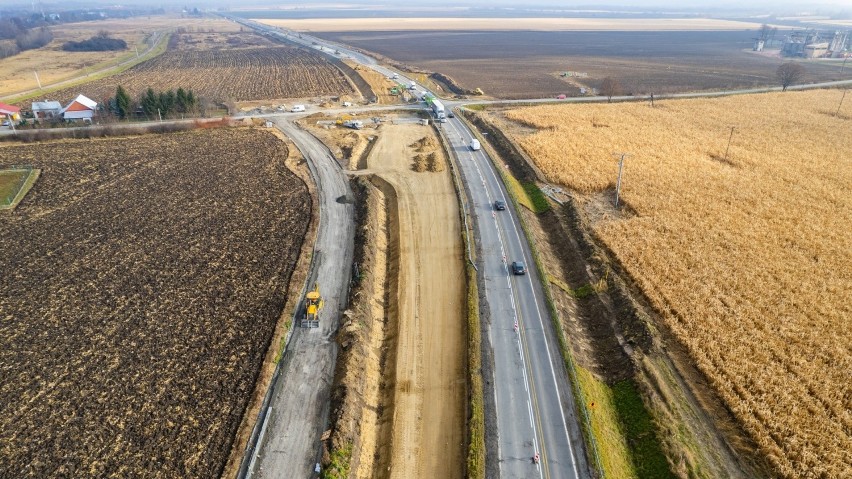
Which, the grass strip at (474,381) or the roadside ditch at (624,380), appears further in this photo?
the roadside ditch at (624,380)

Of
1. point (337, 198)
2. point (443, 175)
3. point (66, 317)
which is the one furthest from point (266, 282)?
point (443, 175)

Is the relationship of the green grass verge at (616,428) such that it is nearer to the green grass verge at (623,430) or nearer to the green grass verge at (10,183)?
the green grass verge at (623,430)

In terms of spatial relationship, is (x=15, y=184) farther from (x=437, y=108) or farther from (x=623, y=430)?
(x=623, y=430)

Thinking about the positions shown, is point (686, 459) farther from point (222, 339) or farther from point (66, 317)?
point (66, 317)

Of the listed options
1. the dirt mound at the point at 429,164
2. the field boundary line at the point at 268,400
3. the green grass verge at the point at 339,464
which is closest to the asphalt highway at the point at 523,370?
the green grass verge at the point at 339,464

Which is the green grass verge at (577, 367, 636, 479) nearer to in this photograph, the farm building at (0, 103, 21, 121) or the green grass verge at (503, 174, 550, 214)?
the green grass verge at (503, 174, 550, 214)
